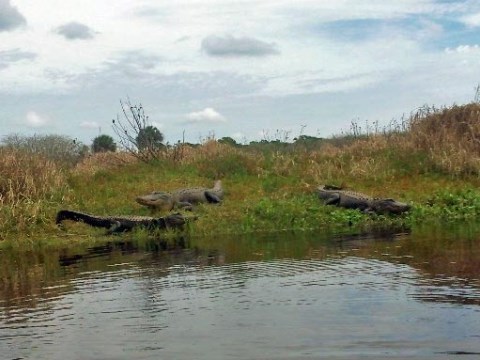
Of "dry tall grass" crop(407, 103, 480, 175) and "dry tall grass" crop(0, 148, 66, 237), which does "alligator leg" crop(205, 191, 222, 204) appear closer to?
"dry tall grass" crop(0, 148, 66, 237)

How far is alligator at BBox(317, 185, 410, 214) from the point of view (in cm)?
1492

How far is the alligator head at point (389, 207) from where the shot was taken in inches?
585

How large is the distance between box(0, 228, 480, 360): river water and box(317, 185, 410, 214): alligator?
4111mm

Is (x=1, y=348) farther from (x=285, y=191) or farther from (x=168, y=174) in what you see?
(x=168, y=174)

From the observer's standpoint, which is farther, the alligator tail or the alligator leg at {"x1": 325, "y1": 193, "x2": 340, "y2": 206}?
the alligator leg at {"x1": 325, "y1": 193, "x2": 340, "y2": 206}

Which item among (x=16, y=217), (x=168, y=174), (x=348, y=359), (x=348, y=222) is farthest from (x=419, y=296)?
(x=168, y=174)

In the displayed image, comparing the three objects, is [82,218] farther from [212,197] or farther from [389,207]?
[389,207]

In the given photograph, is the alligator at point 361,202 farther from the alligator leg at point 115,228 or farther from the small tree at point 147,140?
the small tree at point 147,140

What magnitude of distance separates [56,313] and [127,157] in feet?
51.0

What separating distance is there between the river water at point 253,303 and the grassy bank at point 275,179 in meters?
3.61

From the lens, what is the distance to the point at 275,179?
18.5m

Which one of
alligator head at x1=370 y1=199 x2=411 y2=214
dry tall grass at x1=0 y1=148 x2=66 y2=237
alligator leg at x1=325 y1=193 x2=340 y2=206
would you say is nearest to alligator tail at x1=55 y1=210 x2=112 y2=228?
dry tall grass at x1=0 y1=148 x2=66 y2=237

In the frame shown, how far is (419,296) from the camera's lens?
6.18 m

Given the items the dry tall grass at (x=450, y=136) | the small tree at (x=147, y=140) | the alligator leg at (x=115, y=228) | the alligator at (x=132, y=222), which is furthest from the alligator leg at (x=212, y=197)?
the dry tall grass at (x=450, y=136)
